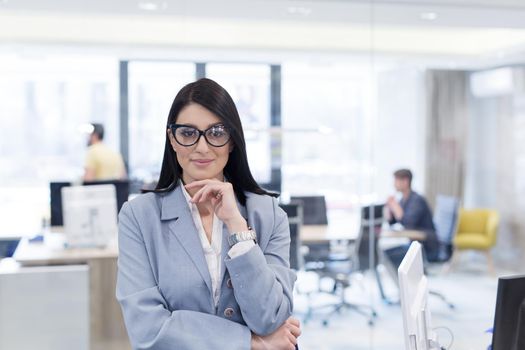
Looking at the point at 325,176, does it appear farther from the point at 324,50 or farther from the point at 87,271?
the point at 87,271

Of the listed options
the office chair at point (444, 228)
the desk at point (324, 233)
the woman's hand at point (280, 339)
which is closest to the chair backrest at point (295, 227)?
the desk at point (324, 233)

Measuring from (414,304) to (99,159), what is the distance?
3.95 meters

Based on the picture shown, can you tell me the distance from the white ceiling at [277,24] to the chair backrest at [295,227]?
1324 millimetres

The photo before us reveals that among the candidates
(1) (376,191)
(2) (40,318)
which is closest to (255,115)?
(1) (376,191)

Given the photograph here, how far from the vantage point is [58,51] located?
5035mm

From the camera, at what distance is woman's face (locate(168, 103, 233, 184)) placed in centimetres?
179

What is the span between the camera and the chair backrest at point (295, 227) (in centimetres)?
525

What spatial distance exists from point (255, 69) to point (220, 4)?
0.62m

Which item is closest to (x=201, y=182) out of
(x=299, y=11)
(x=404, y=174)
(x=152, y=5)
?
(x=152, y=5)

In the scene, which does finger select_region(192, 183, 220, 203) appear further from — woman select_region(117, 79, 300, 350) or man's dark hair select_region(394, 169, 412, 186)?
man's dark hair select_region(394, 169, 412, 186)

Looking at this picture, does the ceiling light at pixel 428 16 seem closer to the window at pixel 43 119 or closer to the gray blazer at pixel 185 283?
the window at pixel 43 119

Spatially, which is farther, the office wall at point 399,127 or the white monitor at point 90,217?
the office wall at point 399,127

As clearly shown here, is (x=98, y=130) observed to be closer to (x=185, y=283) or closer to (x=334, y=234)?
(x=334, y=234)

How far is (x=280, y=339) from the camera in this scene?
176cm
